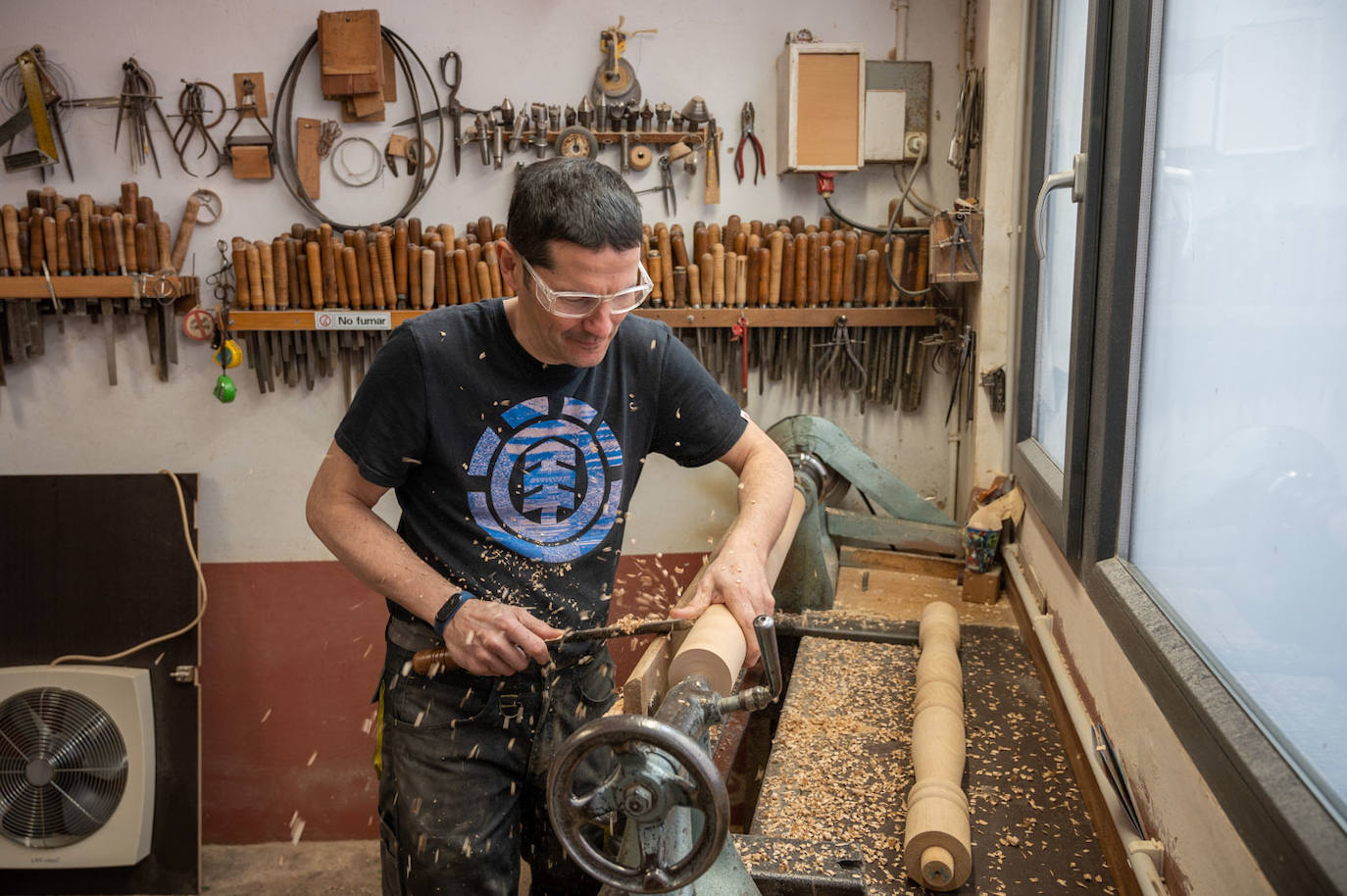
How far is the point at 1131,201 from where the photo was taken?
1.79 m

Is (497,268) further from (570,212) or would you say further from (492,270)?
(570,212)

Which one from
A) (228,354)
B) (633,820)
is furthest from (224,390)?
(633,820)

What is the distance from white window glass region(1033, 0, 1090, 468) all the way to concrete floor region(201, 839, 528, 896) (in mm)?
2629

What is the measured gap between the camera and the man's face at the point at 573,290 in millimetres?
1742

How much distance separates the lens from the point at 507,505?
2010mm

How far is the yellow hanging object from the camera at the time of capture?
3.78 meters

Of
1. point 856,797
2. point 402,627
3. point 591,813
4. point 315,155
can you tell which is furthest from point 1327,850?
point 315,155

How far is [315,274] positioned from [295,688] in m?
1.74

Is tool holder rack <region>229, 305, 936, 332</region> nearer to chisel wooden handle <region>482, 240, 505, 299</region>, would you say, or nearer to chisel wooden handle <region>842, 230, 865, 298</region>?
chisel wooden handle <region>842, 230, 865, 298</region>

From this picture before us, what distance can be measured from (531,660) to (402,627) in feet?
0.93

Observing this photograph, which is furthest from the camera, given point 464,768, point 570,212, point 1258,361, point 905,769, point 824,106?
point 824,106

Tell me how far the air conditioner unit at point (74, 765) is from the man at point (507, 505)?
2.32 meters

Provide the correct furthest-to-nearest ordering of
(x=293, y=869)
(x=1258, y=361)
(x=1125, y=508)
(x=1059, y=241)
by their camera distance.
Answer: (x=293, y=869), (x=1059, y=241), (x=1125, y=508), (x=1258, y=361)

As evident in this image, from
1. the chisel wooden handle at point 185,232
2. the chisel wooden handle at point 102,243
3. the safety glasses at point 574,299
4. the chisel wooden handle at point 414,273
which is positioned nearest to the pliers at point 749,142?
the chisel wooden handle at point 414,273
